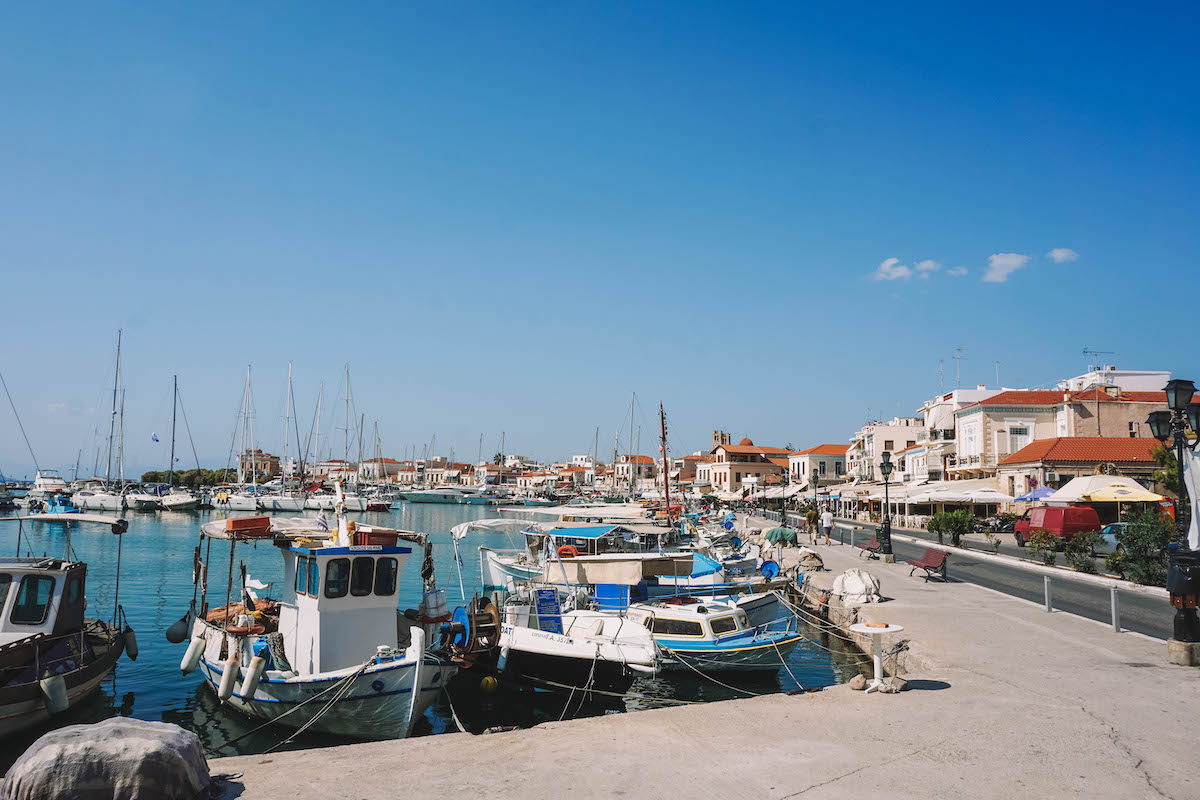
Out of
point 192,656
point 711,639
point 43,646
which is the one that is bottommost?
point 711,639

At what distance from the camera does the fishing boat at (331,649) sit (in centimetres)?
1277

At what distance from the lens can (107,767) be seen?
23.4 ft

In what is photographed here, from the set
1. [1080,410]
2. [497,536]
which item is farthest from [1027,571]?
[1080,410]

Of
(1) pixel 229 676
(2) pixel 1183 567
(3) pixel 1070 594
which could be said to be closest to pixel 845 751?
(2) pixel 1183 567

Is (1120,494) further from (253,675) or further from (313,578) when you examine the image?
(253,675)

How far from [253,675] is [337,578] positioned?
208 centimetres

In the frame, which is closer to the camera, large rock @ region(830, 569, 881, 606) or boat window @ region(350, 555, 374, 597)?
boat window @ region(350, 555, 374, 597)

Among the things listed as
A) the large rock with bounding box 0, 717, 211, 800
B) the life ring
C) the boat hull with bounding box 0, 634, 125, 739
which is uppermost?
the large rock with bounding box 0, 717, 211, 800

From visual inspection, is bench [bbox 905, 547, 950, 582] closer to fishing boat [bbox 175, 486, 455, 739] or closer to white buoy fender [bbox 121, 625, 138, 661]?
fishing boat [bbox 175, 486, 455, 739]

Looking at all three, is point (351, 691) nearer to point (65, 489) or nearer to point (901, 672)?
point (901, 672)

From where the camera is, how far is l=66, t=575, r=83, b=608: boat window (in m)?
15.5

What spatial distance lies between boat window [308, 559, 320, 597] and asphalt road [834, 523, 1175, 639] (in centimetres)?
1673

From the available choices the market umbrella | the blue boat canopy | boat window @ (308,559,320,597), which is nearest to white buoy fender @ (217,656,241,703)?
boat window @ (308,559,320,597)

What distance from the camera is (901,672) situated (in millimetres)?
14195
